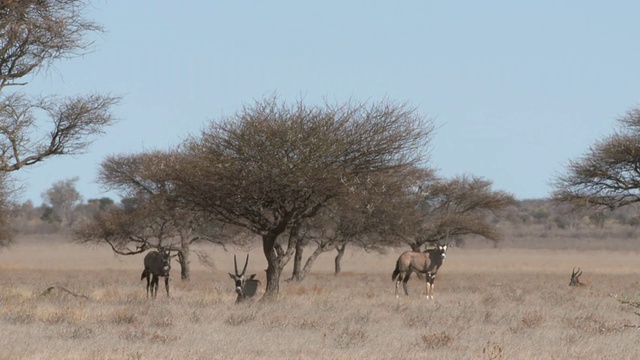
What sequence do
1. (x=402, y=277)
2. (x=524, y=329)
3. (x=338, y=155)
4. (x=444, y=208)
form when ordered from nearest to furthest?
1. (x=524, y=329)
2. (x=338, y=155)
3. (x=402, y=277)
4. (x=444, y=208)

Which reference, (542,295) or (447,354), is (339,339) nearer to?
(447,354)

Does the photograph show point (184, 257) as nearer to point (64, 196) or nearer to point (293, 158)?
point (293, 158)

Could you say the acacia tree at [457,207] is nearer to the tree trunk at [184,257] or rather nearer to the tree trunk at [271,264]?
the tree trunk at [184,257]

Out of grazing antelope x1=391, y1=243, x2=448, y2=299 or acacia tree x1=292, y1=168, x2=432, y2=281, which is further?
grazing antelope x1=391, y1=243, x2=448, y2=299

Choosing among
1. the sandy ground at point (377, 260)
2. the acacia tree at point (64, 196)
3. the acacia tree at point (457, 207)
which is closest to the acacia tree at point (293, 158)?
the acacia tree at point (457, 207)

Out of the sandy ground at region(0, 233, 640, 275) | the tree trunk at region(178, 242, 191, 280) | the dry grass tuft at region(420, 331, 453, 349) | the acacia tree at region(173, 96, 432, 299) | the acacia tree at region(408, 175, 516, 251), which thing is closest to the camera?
the dry grass tuft at region(420, 331, 453, 349)

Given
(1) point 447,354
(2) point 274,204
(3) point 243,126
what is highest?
(3) point 243,126

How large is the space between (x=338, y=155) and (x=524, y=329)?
8763 millimetres

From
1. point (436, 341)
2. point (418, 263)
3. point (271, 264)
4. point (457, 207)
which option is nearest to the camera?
point (436, 341)

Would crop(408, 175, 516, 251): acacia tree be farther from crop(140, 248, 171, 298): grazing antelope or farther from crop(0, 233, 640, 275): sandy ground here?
crop(140, 248, 171, 298): grazing antelope

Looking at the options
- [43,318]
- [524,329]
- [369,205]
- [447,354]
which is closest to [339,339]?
[447,354]

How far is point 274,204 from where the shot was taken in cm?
2867

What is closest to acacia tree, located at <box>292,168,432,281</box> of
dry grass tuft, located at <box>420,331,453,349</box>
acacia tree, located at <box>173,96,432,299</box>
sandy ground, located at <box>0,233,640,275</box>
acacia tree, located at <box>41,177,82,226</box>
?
acacia tree, located at <box>173,96,432,299</box>

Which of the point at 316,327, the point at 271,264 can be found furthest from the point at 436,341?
the point at 271,264
